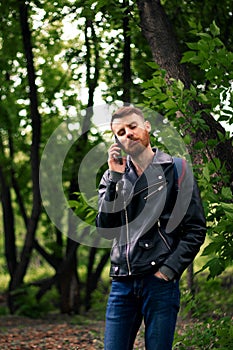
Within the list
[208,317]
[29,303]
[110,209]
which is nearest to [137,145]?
[110,209]

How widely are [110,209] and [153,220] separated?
267mm

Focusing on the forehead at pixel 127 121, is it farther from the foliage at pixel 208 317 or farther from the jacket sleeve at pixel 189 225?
the foliage at pixel 208 317

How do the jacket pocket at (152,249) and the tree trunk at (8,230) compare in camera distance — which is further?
the tree trunk at (8,230)

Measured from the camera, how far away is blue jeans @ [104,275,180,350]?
338cm

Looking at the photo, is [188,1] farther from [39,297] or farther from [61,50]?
[39,297]

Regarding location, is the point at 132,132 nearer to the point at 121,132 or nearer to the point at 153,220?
the point at 121,132

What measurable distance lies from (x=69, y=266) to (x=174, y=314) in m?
8.06

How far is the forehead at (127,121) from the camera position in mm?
3490

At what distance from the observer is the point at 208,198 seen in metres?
4.48

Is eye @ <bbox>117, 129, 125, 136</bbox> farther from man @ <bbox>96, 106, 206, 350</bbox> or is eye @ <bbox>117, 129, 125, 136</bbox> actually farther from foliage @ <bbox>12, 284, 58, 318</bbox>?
foliage @ <bbox>12, 284, 58, 318</bbox>

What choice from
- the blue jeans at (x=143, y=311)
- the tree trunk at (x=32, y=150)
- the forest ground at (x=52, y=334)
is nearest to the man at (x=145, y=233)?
the blue jeans at (x=143, y=311)

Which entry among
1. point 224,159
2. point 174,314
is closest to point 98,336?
point 224,159

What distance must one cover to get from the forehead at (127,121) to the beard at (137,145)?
70 millimetres

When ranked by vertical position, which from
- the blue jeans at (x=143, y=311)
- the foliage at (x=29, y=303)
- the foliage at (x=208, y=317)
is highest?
the blue jeans at (x=143, y=311)
